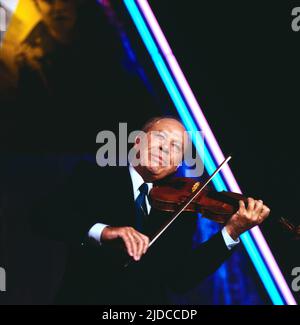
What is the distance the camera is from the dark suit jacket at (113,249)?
179cm

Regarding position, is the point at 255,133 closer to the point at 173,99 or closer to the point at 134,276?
the point at 173,99

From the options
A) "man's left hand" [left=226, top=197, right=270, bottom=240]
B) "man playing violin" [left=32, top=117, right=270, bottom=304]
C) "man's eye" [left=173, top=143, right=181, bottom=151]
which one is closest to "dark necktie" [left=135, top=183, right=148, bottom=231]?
"man playing violin" [left=32, top=117, right=270, bottom=304]

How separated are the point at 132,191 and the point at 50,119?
2.60ft

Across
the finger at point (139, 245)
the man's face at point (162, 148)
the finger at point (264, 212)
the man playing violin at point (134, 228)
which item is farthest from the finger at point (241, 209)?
the finger at point (139, 245)

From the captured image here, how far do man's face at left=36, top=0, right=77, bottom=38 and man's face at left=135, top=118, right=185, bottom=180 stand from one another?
92cm

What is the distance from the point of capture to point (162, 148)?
1939 mm

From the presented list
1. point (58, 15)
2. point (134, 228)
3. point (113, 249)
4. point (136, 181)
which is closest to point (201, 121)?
point (136, 181)

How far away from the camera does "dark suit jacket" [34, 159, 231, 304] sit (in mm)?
1788

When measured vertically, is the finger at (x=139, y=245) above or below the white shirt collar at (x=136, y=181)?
below

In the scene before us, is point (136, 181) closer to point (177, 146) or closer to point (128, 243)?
point (177, 146)

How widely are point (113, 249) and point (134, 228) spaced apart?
0.57ft

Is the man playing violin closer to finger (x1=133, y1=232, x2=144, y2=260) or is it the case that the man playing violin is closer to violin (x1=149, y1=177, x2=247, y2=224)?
violin (x1=149, y1=177, x2=247, y2=224)

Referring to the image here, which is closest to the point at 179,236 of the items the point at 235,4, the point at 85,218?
the point at 85,218

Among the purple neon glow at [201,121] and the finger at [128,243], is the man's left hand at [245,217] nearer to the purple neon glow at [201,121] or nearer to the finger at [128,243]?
the purple neon glow at [201,121]
